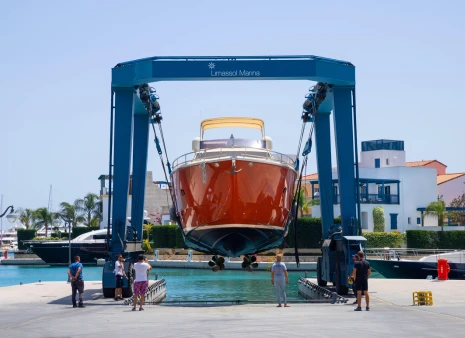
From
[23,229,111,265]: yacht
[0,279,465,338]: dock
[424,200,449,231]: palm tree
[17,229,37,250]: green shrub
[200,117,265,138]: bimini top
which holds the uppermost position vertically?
[200,117,265,138]: bimini top

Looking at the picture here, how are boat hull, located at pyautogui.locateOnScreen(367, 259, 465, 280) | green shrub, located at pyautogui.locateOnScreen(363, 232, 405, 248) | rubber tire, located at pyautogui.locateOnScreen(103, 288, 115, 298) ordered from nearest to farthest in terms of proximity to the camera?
rubber tire, located at pyautogui.locateOnScreen(103, 288, 115, 298)
boat hull, located at pyautogui.locateOnScreen(367, 259, 465, 280)
green shrub, located at pyautogui.locateOnScreen(363, 232, 405, 248)

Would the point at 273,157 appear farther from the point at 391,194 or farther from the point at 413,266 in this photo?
the point at 391,194

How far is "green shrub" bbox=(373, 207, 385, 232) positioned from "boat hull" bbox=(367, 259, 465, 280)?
22314 millimetres

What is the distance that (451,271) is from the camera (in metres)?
36.5

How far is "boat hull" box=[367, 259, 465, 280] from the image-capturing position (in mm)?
36375

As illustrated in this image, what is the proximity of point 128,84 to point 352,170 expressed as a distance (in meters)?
7.36

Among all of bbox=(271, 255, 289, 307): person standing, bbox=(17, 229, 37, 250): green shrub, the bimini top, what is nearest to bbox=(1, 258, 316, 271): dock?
the bimini top

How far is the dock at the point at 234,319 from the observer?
1413 centimetres

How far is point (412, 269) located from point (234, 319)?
79.9ft

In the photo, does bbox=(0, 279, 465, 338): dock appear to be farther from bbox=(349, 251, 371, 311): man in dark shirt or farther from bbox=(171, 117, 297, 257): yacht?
bbox=(171, 117, 297, 257): yacht

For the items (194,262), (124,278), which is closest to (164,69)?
(124,278)

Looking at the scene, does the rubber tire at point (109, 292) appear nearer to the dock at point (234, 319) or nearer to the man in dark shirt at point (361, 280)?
the dock at point (234, 319)

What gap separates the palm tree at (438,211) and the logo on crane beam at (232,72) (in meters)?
44.9

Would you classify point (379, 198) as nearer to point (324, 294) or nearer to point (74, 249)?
point (74, 249)
